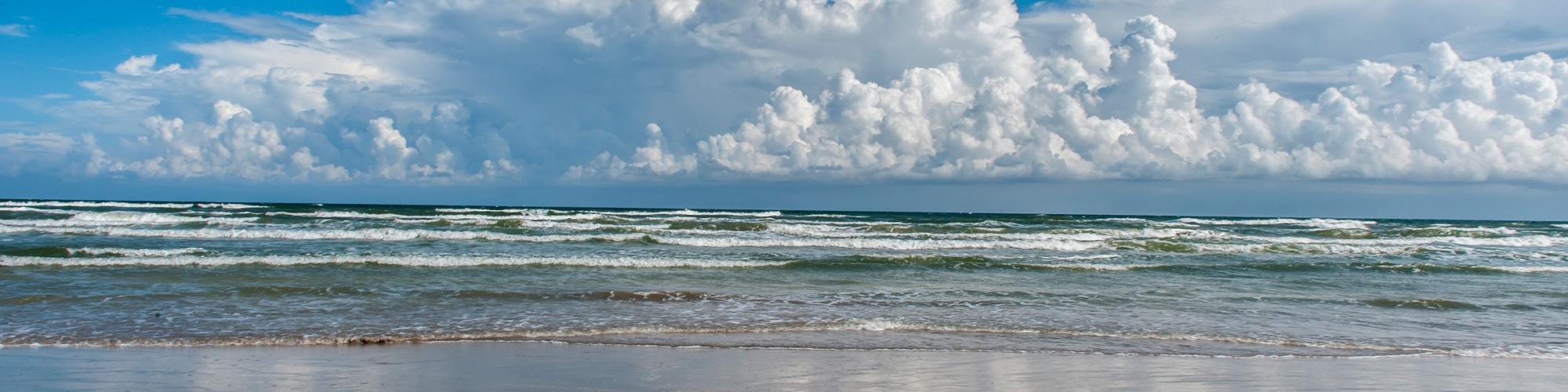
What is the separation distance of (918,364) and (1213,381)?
98.5 inches

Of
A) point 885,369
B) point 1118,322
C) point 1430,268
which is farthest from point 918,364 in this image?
point 1430,268

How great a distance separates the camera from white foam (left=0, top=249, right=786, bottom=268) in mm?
16109

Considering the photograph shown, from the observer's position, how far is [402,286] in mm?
12867

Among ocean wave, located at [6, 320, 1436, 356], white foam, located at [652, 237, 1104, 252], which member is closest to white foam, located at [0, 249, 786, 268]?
white foam, located at [652, 237, 1104, 252]

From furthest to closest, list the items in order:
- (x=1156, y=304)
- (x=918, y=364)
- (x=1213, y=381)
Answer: (x=1156, y=304), (x=918, y=364), (x=1213, y=381)

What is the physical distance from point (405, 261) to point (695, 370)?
13100 millimetres

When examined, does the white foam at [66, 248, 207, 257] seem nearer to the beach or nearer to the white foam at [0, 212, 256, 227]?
the beach

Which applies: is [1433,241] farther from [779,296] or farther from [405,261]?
[405,261]

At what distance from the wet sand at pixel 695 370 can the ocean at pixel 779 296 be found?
1.53 feet

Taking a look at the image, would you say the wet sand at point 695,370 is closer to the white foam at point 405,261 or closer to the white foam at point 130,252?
the white foam at point 405,261

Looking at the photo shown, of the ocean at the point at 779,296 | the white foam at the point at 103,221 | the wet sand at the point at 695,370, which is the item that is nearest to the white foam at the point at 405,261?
the ocean at the point at 779,296

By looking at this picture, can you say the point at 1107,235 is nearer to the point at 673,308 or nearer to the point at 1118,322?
the point at 1118,322

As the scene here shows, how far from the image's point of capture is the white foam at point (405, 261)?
16.1 meters

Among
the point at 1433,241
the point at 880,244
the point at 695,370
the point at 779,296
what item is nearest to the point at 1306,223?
the point at 1433,241
